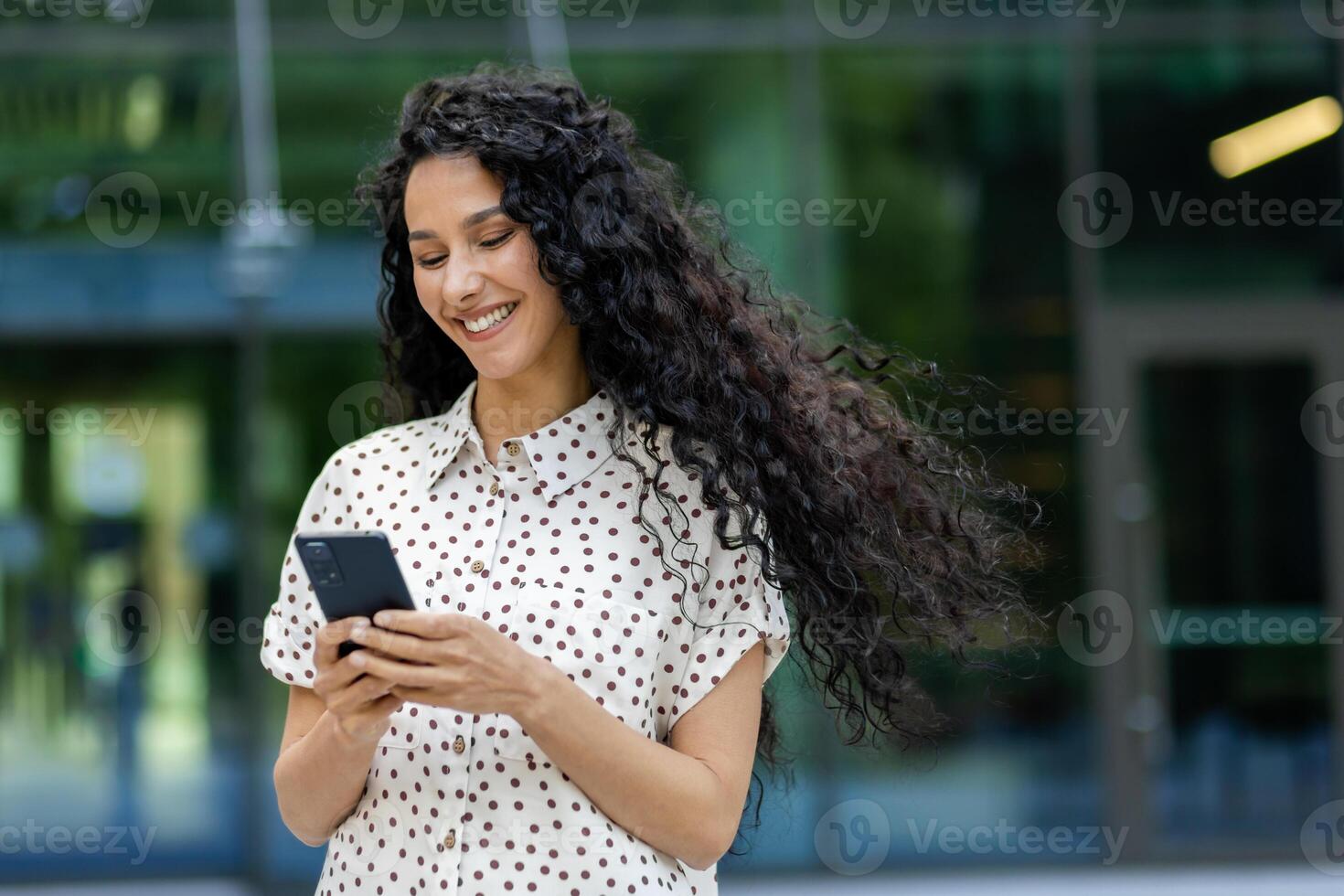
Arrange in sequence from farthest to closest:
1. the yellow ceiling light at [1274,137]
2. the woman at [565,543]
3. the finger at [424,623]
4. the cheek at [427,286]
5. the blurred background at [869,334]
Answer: the yellow ceiling light at [1274,137] < the blurred background at [869,334] < the cheek at [427,286] < the woman at [565,543] < the finger at [424,623]

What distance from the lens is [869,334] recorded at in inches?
245

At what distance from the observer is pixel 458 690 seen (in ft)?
5.27

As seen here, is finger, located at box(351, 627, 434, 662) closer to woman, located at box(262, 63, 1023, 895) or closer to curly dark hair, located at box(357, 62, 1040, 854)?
woman, located at box(262, 63, 1023, 895)

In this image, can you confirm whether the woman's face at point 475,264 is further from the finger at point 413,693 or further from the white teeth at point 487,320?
the finger at point 413,693

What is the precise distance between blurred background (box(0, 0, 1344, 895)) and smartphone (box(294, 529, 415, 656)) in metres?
4.48

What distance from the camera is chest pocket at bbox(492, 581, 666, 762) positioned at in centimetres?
180

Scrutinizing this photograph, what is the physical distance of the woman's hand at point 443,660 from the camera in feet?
5.23

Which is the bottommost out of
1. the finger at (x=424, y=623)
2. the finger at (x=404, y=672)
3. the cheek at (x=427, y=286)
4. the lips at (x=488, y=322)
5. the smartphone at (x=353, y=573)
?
the finger at (x=404, y=672)

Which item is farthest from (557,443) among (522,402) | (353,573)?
(353,573)

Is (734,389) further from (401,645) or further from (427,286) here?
(401,645)

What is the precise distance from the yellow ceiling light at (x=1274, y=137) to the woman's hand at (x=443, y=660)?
556 centimetres

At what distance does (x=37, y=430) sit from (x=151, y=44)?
164 centimetres

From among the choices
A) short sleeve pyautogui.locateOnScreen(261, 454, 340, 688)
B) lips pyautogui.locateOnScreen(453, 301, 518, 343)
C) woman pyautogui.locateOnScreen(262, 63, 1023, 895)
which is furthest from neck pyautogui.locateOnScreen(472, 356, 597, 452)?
short sleeve pyautogui.locateOnScreen(261, 454, 340, 688)

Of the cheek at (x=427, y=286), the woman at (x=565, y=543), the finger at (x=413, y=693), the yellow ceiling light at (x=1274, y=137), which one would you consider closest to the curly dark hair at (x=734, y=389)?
the woman at (x=565, y=543)
